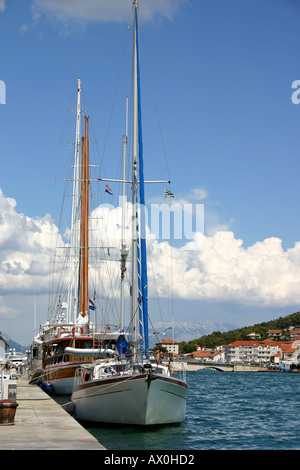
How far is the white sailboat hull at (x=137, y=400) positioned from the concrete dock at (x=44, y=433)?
2674mm

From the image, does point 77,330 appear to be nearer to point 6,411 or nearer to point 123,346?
point 123,346

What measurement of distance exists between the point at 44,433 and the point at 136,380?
7.90 m

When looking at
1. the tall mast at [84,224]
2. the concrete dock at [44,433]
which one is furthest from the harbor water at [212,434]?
the tall mast at [84,224]

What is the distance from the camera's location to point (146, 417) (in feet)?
83.1

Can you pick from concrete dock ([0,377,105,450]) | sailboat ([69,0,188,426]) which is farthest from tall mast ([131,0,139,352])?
concrete dock ([0,377,105,450])

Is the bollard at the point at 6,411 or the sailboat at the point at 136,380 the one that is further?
the sailboat at the point at 136,380

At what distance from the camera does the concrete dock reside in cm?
1536

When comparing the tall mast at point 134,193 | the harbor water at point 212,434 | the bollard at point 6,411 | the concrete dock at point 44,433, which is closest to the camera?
the concrete dock at point 44,433

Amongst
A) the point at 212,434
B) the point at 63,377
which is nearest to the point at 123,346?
the point at 212,434

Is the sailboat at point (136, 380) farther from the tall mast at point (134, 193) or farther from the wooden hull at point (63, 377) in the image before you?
the wooden hull at point (63, 377)

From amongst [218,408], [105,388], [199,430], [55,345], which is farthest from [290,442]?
[55,345]

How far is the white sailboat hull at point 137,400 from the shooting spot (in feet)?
82.6

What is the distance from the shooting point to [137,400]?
25312 millimetres
